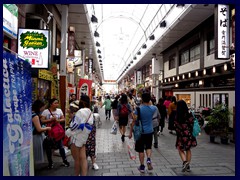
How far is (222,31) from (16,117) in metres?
8.85

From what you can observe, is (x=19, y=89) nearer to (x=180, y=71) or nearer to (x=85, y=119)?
(x=85, y=119)

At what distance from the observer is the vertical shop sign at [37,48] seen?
6.65 m

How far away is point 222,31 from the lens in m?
8.80

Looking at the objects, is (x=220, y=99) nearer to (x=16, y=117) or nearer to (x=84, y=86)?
(x=84, y=86)

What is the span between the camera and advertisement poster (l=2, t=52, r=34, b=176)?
2.82 m

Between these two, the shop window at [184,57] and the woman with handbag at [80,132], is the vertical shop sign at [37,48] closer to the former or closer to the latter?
the woman with handbag at [80,132]

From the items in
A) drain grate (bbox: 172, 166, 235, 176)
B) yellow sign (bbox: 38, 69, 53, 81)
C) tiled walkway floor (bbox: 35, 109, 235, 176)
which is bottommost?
tiled walkway floor (bbox: 35, 109, 235, 176)

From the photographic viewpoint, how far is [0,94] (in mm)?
2754

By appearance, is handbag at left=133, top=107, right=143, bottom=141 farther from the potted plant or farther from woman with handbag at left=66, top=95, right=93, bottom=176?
the potted plant

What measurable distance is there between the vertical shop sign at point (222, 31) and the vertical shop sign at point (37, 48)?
705 cm

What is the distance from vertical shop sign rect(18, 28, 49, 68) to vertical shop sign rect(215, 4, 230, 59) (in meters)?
7.05

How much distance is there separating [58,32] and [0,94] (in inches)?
393

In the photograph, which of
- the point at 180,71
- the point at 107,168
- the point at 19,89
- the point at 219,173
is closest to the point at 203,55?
the point at 180,71

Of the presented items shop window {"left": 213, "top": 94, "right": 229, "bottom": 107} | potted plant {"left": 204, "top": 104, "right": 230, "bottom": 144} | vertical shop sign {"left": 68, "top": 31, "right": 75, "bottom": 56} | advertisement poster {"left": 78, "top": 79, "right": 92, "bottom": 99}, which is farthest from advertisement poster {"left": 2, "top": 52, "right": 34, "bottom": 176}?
shop window {"left": 213, "top": 94, "right": 229, "bottom": 107}
